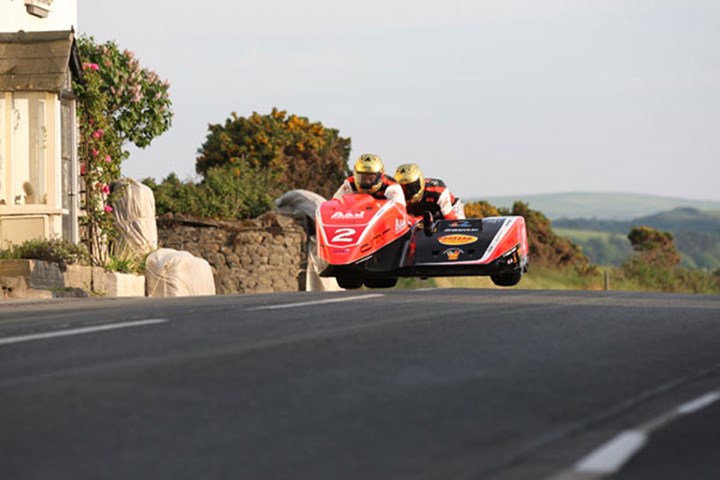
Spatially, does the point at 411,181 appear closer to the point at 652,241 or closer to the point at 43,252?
the point at 43,252

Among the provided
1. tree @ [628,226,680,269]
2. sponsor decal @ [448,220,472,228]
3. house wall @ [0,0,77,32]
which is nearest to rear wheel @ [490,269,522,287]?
sponsor decal @ [448,220,472,228]

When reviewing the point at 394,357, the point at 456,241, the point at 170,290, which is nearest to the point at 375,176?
the point at 456,241

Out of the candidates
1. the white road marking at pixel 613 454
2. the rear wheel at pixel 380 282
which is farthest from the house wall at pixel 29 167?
the white road marking at pixel 613 454

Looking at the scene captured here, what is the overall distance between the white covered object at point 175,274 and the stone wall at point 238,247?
7.54ft

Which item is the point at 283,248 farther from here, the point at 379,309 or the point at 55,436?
the point at 55,436

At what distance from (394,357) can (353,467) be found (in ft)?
10.8

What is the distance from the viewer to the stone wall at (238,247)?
3108 cm

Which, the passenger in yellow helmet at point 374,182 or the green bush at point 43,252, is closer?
the green bush at point 43,252

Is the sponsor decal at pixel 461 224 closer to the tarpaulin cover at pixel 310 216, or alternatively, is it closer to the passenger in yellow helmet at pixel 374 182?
the passenger in yellow helmet at pixel 374 182

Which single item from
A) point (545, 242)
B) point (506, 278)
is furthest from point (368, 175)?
point (545, 242)

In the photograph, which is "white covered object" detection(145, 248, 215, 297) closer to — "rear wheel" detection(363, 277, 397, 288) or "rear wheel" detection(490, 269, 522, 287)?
"rear wheel" detection(363, 277, 397, 288)

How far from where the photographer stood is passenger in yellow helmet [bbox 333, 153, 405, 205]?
22844 mm

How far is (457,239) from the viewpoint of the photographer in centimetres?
2273

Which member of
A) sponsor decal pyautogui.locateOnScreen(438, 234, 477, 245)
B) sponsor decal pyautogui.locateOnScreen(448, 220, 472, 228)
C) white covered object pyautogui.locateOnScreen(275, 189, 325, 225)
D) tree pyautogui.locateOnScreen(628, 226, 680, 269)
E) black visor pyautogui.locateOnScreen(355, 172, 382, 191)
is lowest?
tree pyautogui.locateOnScreen(628, 226, 680, 269)
